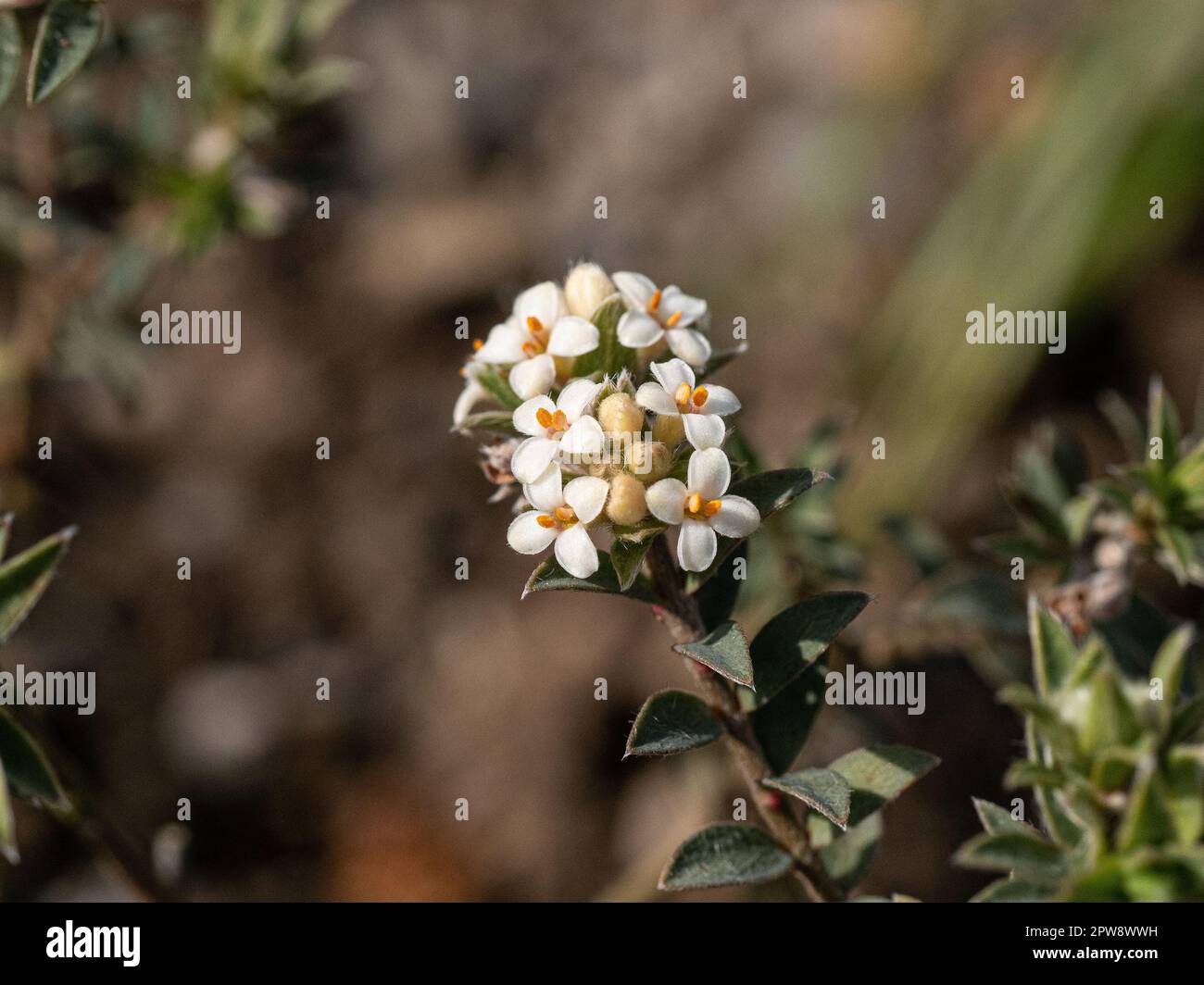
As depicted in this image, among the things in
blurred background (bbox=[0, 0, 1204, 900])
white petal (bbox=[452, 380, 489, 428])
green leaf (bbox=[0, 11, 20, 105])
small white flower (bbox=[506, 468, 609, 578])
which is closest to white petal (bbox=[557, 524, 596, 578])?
small white flower (bbox=[506, 468, 609, 578])

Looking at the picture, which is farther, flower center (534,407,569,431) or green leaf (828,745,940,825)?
green leaf (828,745,940,825)

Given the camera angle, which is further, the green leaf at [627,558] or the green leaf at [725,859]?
the green leaf at [725,859]

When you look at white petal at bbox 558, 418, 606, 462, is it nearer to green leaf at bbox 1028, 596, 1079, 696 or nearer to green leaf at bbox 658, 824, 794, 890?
green leaf at bbox 658, 824, 794, 890

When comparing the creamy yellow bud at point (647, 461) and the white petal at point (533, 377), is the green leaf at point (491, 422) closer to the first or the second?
the white petal at point (533, 377)

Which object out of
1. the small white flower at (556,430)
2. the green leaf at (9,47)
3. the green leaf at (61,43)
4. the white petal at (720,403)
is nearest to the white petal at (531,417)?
the small white flower at (556,430)

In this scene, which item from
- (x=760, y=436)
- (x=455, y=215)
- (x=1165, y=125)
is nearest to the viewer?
(x=1165, y=125)

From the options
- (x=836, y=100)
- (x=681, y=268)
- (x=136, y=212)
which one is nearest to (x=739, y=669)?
(x=136, y=212)
